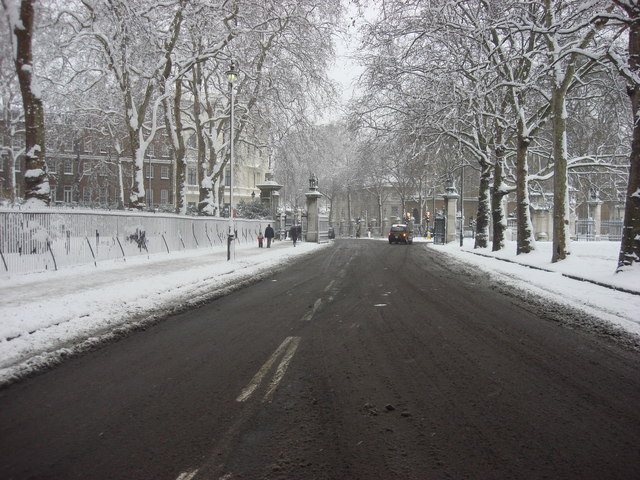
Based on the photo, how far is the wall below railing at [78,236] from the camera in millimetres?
12109

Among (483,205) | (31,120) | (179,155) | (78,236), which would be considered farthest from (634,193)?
(179,155)

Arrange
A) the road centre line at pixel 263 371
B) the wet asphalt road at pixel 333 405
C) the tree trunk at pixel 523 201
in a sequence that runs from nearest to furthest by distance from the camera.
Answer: the wet asphalt road at pixel 333 405
the road centre line at pixel 263 371
the tree trunk at pixel 523 201

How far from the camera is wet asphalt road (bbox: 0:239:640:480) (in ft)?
9.45

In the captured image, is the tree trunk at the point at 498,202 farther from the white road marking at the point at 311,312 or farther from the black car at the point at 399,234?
the black car at the point at 399,234

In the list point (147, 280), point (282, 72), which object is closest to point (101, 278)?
point (147, 280)

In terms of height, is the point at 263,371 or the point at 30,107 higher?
the point at 30,107

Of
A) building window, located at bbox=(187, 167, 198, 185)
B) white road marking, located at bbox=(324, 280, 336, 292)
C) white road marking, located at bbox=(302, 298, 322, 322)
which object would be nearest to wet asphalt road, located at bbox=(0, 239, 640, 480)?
white road marking, located at bbox=(302, 298, 322, 322)

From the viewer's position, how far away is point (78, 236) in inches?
575

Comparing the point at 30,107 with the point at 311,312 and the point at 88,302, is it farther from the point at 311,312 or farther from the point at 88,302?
the point at 311,312

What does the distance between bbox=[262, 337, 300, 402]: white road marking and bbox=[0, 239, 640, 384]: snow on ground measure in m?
2.71

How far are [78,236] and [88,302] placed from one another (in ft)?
23.1

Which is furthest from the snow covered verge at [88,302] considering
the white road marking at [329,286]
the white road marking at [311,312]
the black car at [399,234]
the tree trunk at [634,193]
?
the black car at [399,234]

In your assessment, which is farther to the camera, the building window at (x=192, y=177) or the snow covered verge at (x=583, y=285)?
the building window at (x=192, y=177)

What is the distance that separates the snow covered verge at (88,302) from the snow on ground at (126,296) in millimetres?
11
